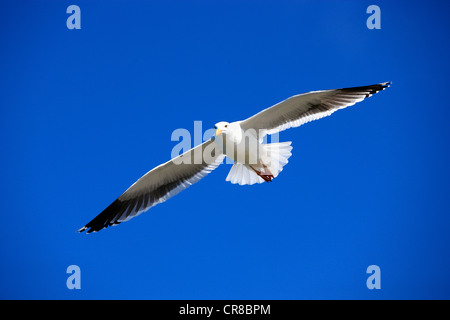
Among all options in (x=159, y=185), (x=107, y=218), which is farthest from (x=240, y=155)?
(x=107, y=218)

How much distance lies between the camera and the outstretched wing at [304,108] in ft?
12.3

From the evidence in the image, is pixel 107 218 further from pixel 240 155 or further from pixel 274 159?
pixel 274 159

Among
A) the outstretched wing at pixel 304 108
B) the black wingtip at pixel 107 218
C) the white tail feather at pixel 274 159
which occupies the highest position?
the outstretched wing at pixel 304 108

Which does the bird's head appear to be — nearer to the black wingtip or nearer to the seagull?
the seagull

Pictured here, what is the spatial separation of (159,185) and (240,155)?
34.9 inches

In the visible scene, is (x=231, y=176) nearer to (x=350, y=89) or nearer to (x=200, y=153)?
(x=200, y=153)

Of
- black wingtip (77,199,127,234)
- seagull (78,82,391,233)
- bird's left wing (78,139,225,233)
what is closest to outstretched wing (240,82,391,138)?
seagull (78,82,391,233)

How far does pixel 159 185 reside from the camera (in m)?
4.35

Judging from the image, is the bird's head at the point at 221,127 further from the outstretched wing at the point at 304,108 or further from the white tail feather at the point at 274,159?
the white tail feather at the point at 274,159

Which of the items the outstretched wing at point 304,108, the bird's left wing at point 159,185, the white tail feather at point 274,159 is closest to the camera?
→ the outstretched wing at point 304,108

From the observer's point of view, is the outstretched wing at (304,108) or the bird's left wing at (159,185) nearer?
the outstretched wing at (304,108)

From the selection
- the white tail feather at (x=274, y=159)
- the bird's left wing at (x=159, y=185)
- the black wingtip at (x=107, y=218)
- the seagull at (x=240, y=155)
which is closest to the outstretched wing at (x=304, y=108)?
the seagull at (x=240, y=155)

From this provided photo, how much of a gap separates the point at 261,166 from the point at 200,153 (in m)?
0.57

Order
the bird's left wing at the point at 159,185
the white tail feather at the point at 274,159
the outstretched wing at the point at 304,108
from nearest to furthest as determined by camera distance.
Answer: the outstretched wing at the point at 304,108 < the white tail feather at the point at 274,159 < the bird's left wing at the point at 159,185
